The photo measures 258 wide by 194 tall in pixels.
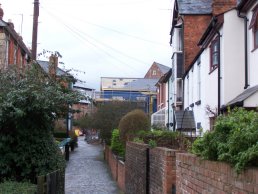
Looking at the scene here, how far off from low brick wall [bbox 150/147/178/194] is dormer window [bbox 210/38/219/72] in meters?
8.75

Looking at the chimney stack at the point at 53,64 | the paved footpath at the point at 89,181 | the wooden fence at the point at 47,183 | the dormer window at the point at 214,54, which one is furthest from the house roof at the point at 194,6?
the wooden fence at the point at 47,183

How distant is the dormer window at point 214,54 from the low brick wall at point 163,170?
28.7 ft

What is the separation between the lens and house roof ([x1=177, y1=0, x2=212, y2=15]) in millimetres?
27886

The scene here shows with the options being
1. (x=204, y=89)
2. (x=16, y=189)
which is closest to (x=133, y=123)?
(x=204, y=89)

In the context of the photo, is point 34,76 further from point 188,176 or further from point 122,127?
point 122,127

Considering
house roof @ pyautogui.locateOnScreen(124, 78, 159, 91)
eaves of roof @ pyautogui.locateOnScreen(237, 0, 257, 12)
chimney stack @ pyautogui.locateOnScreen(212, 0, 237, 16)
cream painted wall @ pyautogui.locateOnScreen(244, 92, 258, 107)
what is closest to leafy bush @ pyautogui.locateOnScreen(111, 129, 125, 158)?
chimney stack @ pyautogui.locateOnScreen(212, 0, 237, 16)

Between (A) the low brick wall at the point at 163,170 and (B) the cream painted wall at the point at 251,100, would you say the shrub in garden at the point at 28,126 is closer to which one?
(A) the low brick wall at the point at 163,170

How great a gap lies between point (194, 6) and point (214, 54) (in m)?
10.0

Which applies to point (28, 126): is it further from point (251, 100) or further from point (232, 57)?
point (232, 57)

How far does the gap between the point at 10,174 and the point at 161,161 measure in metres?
5.22

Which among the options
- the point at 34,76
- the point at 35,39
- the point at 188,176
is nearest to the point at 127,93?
the point at 35,39

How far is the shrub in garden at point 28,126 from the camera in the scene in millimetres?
12969

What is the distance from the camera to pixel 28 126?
44.4 ft

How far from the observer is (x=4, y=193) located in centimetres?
1016
